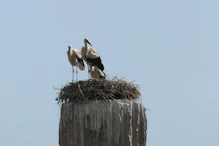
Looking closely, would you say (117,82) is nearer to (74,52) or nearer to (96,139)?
(96,139)

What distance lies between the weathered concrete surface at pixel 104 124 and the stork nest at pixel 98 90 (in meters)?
0.21

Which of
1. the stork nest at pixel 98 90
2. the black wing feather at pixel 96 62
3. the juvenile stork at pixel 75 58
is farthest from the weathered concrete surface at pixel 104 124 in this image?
the juvenile stork at pixel 75 58

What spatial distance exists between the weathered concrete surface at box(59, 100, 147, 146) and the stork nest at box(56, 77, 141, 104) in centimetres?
21

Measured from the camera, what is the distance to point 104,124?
10.5 m

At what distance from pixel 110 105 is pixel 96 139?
0.67 m

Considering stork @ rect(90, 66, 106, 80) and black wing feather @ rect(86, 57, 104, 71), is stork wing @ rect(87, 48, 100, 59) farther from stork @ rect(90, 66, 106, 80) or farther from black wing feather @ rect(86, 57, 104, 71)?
stork @ rect(90, 66, 106, 80)

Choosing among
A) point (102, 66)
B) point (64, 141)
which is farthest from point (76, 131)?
point (102, 66)

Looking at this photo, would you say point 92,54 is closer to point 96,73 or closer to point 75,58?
point 96,73

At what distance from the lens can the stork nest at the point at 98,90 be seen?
10977 mm

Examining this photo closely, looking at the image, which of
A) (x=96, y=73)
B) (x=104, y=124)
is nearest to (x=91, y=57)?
(x=96, y=73)

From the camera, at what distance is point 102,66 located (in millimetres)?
13375

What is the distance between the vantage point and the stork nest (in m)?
11.0

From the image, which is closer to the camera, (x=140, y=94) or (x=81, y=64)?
(x=140, y=94)

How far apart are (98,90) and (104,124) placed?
31.4 inches
